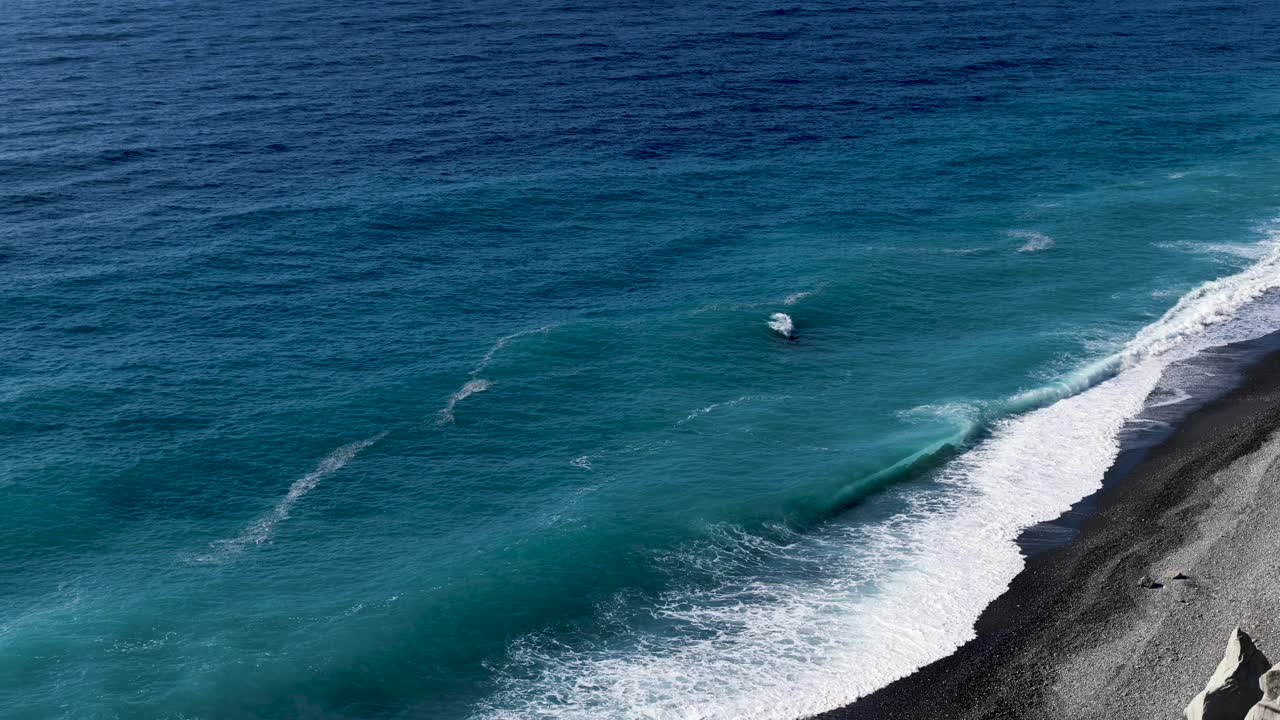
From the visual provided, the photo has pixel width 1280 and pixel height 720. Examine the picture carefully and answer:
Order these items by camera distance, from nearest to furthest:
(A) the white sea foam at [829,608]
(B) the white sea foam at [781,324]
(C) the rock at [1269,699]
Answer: (C) the rock at [1269,699] → (A) the white sea foam at [829,608] → (B) the white sea foam at [781,324]

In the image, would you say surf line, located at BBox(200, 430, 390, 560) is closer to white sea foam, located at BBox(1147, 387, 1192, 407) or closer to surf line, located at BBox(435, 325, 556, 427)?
surf line, located at BBox(435, 325, 556, 427)

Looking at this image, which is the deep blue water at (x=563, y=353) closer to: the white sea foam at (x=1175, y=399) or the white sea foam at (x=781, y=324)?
the white sea foam at (x=1175, y=399)

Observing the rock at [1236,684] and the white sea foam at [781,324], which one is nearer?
the rock at [1236,684]

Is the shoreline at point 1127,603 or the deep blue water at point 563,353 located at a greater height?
the deep blue water at point 563,353

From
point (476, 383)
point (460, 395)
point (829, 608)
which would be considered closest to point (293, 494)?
point (460, 395)

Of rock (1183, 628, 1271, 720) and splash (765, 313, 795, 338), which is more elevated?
splash (765, 313, 795, 338)

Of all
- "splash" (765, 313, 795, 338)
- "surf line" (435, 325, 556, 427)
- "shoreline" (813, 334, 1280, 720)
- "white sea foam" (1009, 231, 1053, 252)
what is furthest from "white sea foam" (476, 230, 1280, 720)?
"white sea foam" (1009, 231, 1053, 252)

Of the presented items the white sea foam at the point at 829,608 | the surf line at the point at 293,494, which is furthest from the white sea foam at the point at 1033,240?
the surf line at the point at 293,494

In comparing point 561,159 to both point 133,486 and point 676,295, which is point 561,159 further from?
point 133,486
